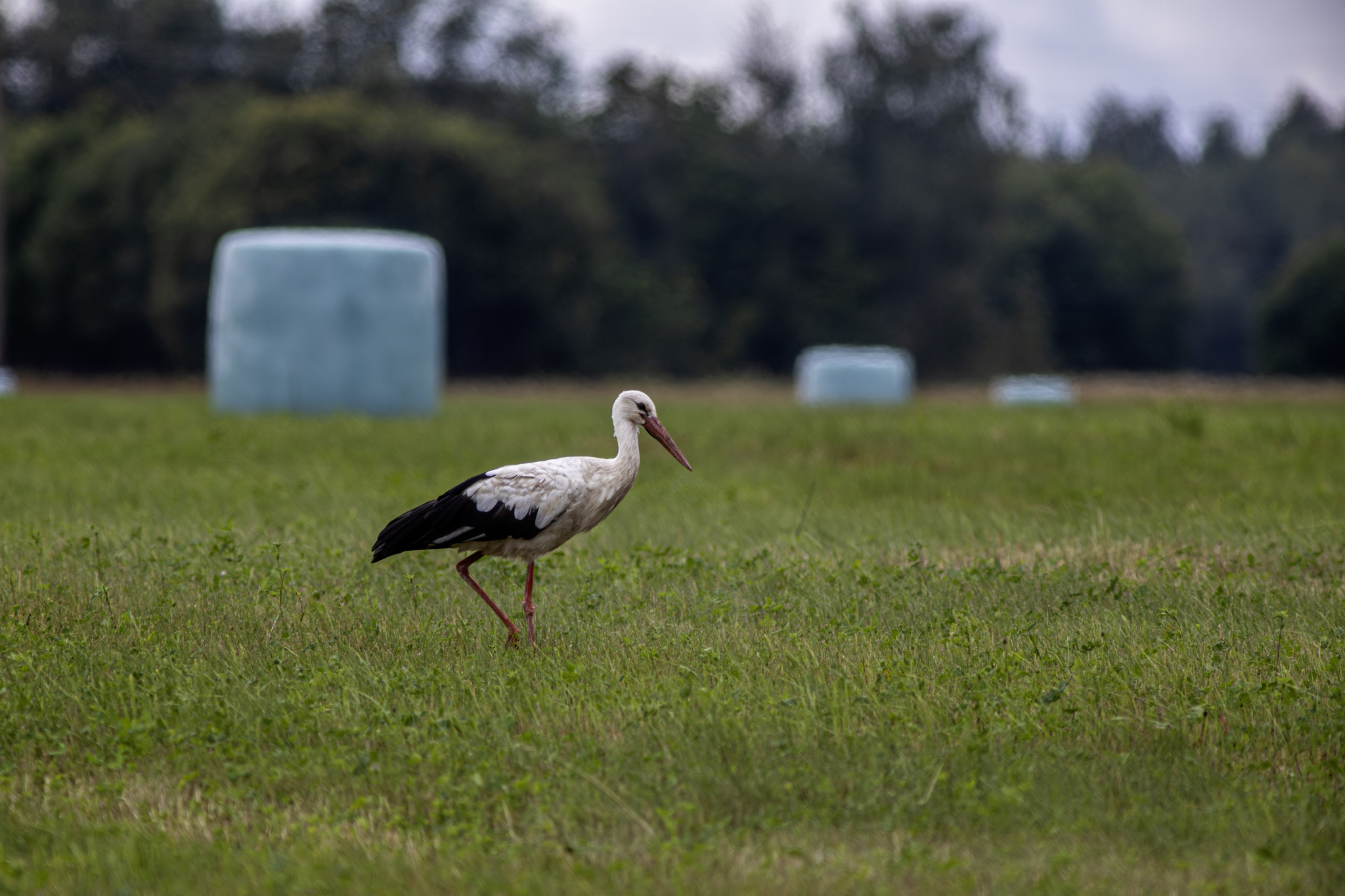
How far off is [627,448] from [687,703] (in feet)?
6.83

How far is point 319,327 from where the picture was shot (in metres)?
19.6

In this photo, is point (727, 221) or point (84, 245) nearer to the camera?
point (84, 245)

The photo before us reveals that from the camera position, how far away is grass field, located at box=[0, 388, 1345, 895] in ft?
14.8

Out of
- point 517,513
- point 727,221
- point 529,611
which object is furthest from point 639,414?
point 727,221

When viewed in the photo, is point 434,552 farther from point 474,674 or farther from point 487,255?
point 487,255

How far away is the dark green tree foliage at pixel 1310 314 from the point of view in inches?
2635

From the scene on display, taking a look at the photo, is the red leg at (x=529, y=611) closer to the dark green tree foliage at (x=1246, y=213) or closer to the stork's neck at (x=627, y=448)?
the stork's neck at (x=627, y=448)

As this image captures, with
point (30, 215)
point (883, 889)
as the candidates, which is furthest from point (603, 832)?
point (30, 215)

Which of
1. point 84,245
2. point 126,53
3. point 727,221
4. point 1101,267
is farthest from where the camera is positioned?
point 1101,267

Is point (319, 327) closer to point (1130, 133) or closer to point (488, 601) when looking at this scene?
point (488, 601)

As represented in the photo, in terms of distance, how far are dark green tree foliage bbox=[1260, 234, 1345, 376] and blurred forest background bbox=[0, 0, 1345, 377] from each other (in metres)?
0.16

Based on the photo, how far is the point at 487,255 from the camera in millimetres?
46562

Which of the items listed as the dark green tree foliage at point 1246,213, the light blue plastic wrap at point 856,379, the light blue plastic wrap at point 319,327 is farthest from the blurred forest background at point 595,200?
the light blue plastic wrap at point 319,327

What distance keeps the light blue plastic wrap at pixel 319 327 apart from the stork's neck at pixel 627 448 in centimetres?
1271
